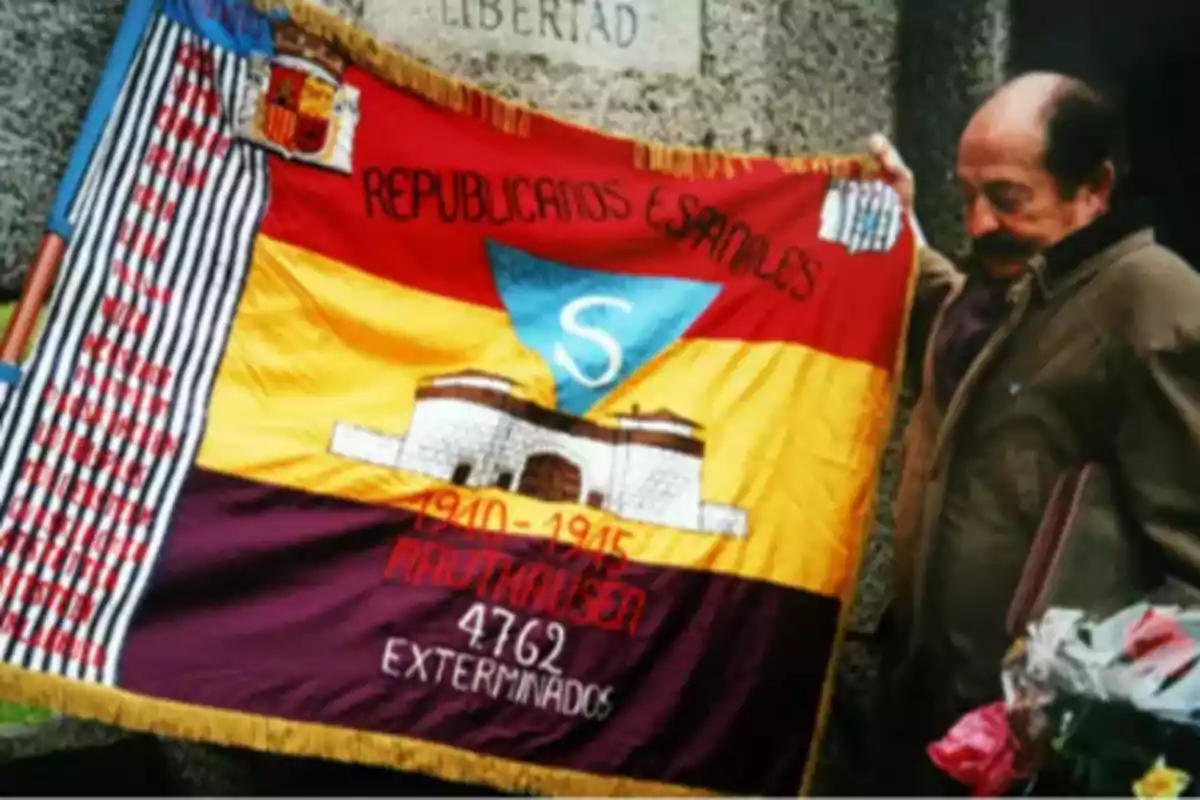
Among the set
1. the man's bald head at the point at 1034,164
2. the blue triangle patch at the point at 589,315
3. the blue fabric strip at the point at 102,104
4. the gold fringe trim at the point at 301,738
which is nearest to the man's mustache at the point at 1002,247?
the man's bald head at the point at 1034,164

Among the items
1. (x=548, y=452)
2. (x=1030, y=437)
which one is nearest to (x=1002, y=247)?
(x=1030, y=437)

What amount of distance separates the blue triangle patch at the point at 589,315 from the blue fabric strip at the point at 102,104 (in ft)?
1.51

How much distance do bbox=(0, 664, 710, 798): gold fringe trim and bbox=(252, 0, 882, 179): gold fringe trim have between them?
29.7 inches

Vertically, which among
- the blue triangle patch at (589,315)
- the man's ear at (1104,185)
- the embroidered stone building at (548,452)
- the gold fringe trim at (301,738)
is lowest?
the gold fringe trim at (301,738)

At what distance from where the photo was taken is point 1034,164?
1.60 m

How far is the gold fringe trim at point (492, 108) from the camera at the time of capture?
4.67ft

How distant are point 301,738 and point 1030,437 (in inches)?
38.4

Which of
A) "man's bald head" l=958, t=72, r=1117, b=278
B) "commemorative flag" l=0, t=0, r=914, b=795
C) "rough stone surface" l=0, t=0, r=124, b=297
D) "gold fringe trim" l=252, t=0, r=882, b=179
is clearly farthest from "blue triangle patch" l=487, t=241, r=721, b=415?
"rough stone surface" l=0, t=0, r=124, b=297

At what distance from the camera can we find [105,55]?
140 cm

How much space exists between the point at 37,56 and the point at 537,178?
1.92ft

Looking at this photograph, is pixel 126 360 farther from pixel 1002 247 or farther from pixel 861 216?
pixel 1002 247

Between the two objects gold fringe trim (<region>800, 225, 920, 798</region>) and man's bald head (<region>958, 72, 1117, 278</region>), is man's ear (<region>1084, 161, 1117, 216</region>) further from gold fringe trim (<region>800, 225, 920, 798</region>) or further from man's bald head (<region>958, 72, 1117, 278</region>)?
gold fringe trim (<region>800, 225, 920, 798</region>)

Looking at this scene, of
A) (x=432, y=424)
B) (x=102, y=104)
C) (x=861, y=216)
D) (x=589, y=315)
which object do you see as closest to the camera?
(x=102, y=104)

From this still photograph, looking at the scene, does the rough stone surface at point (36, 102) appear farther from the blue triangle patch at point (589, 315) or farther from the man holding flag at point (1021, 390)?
the man holding flag at point (1021, 390)
